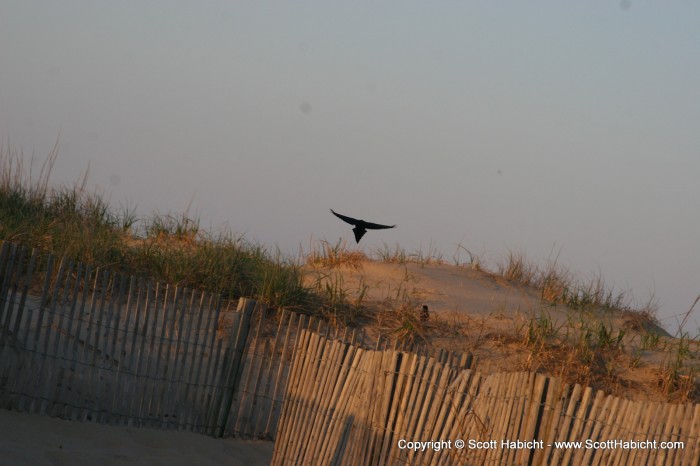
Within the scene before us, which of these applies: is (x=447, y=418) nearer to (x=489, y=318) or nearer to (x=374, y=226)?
(x=374, y=226)

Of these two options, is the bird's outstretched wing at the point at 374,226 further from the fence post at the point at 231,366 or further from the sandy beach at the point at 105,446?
the sandy beach at the point at 105,446

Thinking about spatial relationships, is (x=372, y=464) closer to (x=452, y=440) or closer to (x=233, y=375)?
(x=452, y=440)

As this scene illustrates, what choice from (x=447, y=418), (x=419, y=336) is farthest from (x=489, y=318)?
(x=447, y=418)

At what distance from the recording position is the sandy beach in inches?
189

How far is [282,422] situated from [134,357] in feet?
3.77

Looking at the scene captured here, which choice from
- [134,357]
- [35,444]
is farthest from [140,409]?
[35,444]

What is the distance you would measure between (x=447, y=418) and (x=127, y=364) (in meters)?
2.78

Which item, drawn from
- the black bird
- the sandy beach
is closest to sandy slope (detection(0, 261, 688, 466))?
the sandy beach

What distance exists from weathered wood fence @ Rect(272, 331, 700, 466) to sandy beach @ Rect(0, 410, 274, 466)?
710 mm

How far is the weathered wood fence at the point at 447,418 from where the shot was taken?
10.7 feet

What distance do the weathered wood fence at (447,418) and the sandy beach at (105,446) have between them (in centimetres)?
71

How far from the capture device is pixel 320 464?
4.64m

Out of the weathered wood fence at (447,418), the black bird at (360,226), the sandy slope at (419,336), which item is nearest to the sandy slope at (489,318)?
the sandy slope at (419,336)

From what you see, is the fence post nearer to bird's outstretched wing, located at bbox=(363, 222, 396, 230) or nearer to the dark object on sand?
bird's outstretched wing, located at bbox=(363, 222, 396, 230)
